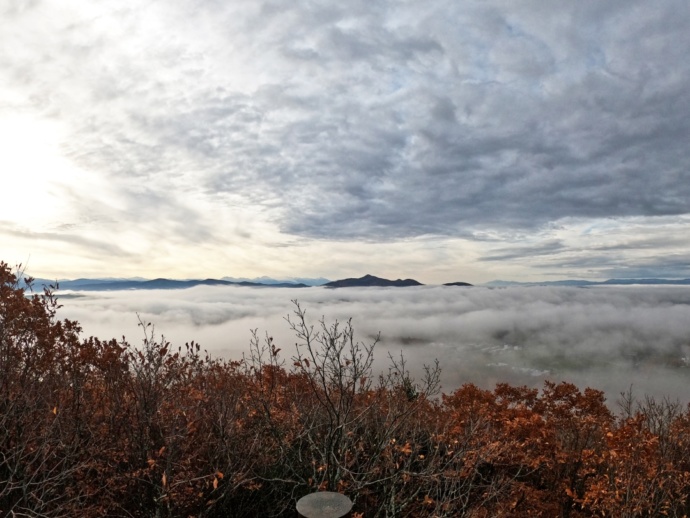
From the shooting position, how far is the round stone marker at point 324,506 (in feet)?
24.8

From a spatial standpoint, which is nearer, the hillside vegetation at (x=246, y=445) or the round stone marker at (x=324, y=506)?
the round stone marker at (x=324, y=506)

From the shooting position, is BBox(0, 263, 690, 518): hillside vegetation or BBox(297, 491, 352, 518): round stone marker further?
BBox(0, 263, 690, 518): hillside vegetation

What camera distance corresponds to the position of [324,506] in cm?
777

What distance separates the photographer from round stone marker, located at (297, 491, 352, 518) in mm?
7555

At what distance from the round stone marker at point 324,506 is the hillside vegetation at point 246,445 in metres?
3.00

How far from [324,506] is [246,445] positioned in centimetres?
537

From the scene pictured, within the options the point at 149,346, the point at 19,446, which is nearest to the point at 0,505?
the point at 19,446

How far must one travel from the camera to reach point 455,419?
57.4ft

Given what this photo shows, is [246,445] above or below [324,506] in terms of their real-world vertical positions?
below

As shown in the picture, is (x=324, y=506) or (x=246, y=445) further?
(x=246, y=445)

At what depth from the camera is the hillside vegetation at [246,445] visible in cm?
1064

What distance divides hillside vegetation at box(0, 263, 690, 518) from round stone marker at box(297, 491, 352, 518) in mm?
2997

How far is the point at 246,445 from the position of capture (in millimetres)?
12523

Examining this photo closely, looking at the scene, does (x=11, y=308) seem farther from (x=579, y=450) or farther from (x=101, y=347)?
(x=579, y=450)
